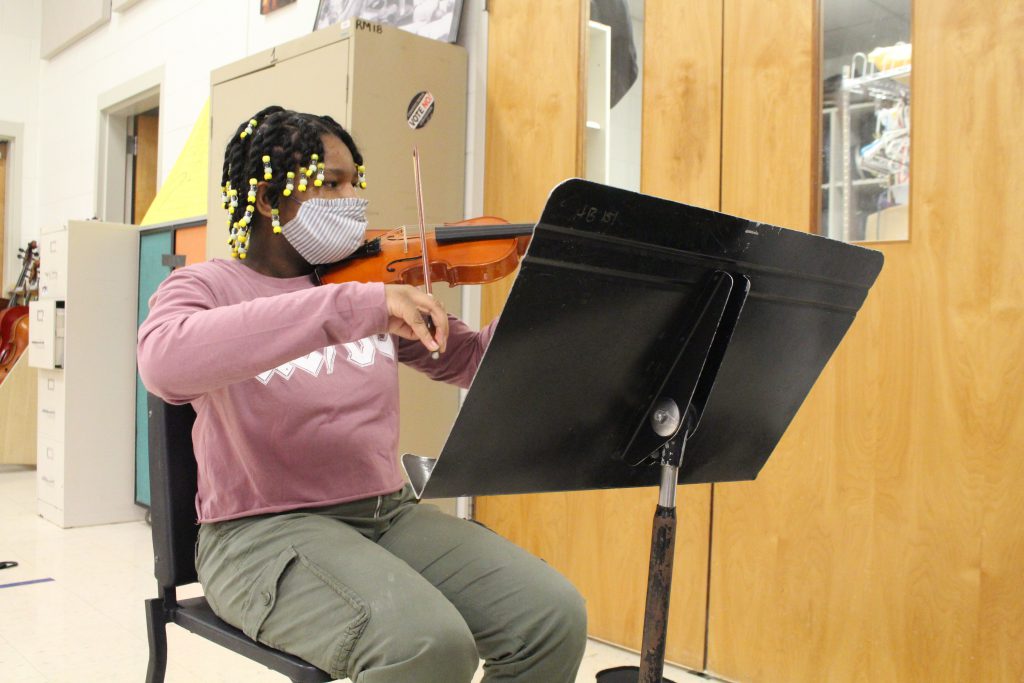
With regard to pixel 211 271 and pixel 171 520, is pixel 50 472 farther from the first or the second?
pixel 211 271

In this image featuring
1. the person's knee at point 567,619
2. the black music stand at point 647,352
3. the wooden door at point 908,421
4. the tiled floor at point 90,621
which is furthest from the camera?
Result: the tiled floor at point 90,621

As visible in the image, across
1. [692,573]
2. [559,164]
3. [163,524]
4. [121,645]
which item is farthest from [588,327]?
[121,645]

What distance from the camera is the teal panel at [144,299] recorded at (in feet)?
12.1

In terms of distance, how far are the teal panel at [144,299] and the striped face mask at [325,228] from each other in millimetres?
2462

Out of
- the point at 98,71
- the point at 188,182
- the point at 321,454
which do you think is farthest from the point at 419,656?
the point at 98,71

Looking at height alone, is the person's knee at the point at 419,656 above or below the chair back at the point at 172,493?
below

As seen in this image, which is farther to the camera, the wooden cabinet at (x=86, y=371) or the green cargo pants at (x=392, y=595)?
the wooden cabinet at (x=86, y=371)

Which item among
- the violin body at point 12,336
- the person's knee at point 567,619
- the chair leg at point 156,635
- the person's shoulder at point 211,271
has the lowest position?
the chair leg at point 156,635

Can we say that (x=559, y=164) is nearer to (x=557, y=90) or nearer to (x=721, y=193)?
(x=557, y=90)

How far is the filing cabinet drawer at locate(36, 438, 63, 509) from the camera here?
365cm

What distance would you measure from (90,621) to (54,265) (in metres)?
1.73

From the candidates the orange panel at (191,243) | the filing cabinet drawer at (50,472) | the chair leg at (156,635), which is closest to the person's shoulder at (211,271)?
the chair leg at (156,635)

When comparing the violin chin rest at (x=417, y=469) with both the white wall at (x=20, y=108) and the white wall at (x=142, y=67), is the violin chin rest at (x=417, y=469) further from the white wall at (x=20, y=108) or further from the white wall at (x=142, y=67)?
the white wall at (x=20, y=108)

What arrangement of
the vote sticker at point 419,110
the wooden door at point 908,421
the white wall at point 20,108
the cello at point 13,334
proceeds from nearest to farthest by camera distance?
1. the wooden door at point 908,421
2. the vote sticker at point 419,110
3. the cello at point 13,334
4. the white wall at point 20,108
